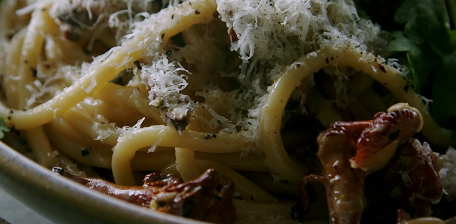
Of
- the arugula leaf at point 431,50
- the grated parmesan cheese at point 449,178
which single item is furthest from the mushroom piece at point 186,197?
the arugula leaf at point 431,50

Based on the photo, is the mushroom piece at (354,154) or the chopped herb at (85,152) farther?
the chopped herb at (85,152)

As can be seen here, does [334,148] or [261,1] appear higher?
[261,1]

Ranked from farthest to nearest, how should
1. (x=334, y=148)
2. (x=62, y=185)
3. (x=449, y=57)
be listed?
(x=449, y=57)
(x=334, y=148)
(x=62, y=185)

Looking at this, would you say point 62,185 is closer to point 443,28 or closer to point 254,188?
point 254,188

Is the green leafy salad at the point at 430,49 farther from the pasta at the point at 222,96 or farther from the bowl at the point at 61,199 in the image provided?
the bowl at the point at 61,199

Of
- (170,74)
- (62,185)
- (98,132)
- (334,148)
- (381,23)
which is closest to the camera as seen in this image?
(62,185)

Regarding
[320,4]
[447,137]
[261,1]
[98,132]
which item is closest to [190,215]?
[98,132]
